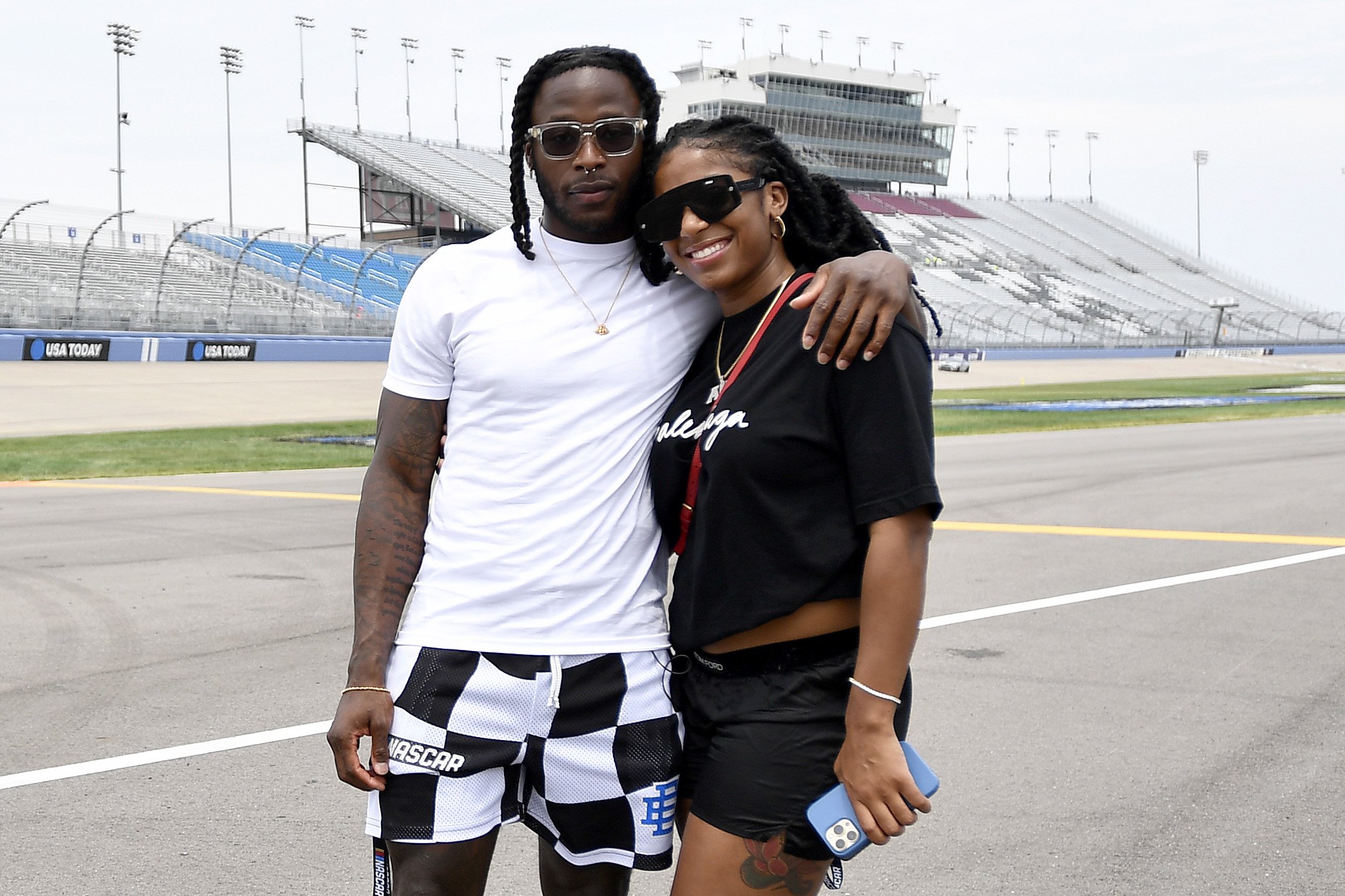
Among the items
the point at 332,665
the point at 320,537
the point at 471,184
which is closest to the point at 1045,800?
the point at 332,665

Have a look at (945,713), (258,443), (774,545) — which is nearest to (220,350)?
(258,443)

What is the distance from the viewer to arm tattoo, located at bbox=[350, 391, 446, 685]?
2.39m

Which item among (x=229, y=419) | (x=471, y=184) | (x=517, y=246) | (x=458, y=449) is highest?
(x=471, y=184)

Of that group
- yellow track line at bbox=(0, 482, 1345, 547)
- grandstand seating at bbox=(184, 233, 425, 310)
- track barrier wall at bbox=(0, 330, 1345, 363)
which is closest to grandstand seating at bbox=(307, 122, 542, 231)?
grandstand seating at bbox=(184, 233, 425, 310)

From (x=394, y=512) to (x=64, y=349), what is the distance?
30121mm

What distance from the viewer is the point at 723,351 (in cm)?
236

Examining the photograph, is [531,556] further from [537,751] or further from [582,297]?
[582,297]

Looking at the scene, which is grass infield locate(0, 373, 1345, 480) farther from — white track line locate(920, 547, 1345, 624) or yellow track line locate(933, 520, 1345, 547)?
white track line locate(920, 547, 1345, 624)

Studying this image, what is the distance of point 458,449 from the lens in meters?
2.36

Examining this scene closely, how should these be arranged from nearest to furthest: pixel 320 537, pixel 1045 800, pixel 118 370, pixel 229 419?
1. pixel 1045 800
2. pixel 320 537
3. pixel 229 419
4. pixel 118 370

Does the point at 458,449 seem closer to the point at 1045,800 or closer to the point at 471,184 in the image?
the point at 1045,800

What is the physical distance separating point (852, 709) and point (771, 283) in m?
0.77

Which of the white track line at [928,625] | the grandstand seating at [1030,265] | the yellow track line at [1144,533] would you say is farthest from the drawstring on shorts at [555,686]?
the grandstand seating at [1030,265]

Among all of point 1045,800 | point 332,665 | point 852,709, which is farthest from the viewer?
point 332,665
